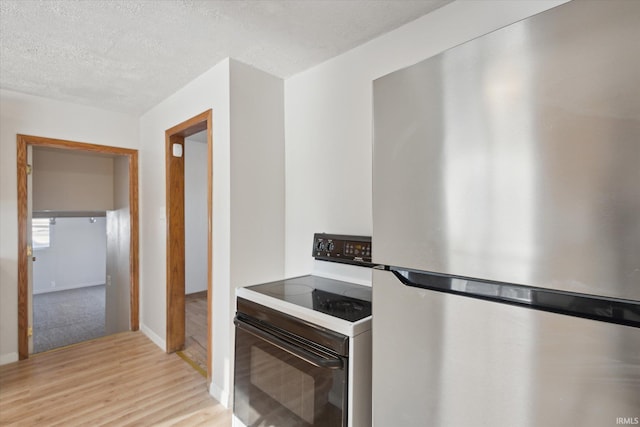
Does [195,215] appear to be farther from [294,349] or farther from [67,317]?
[294,349]

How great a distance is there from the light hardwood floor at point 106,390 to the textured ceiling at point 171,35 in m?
2.32

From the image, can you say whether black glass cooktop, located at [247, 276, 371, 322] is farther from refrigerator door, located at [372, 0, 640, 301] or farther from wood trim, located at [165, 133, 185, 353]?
wood trim, located at [165, 133, 185, 353]

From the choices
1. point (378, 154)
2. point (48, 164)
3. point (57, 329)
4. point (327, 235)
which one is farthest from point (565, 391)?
point (57, 329)

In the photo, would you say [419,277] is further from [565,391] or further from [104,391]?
[104,391]

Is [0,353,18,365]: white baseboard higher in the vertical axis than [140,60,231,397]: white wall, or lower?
lower

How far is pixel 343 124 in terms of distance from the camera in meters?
2.02

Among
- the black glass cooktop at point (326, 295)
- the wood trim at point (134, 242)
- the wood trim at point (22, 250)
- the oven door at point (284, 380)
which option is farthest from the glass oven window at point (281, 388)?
the wood trim at point (22, 250)

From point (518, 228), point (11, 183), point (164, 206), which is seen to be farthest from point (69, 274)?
point (518, 228)

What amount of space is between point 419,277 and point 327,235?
1055 millimetres

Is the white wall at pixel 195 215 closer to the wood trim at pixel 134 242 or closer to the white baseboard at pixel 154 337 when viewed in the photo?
the wood trim at pixel 134 242

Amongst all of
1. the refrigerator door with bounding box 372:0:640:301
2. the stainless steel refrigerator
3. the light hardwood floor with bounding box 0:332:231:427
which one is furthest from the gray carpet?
the refrigerator door with bounding box 372:0:640:301

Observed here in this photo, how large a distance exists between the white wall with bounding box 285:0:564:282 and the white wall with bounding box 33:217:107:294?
503 centimetres

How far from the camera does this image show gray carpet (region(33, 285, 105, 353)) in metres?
3.79

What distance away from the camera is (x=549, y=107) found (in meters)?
0.71
